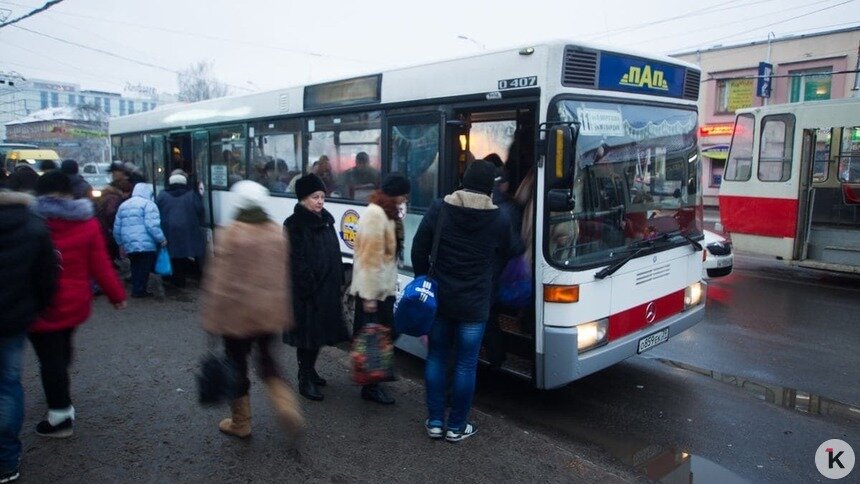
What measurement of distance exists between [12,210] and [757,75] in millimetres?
30531

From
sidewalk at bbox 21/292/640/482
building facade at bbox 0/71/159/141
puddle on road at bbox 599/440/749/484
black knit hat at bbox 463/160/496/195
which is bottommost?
puddle on road at bbox 599/440/749/484

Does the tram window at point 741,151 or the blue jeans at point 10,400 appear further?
the tram window at point 741,151

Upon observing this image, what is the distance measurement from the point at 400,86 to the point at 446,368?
9.89ft

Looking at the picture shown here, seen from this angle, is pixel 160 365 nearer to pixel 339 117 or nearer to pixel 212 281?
pixel 212 281

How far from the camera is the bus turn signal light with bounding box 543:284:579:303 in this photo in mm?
4715

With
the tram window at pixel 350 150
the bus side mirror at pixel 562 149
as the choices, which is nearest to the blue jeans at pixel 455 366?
the bus side mirror at pixel 562 149

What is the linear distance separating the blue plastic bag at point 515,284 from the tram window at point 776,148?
29.3 ft

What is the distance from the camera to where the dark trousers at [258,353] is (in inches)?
157

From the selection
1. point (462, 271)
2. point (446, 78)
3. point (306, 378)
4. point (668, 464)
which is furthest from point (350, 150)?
point (668, 464)

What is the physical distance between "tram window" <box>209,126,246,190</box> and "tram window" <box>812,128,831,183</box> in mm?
10121

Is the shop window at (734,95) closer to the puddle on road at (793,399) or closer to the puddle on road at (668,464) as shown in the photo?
the puddle on road at (793,399)

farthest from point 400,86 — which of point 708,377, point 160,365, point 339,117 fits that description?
point 708,377

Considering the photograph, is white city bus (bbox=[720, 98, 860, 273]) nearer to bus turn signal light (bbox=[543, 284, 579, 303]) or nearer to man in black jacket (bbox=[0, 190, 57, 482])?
bus turn signal light (bbox=[543, 284, 579, 303])

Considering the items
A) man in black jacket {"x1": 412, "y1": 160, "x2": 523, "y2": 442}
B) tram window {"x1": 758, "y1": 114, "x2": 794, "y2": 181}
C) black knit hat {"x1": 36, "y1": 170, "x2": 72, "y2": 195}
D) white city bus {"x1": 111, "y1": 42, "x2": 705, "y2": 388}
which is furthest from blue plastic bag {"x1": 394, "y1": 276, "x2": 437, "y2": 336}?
tram window {"x1": 758, "y1": 114, "x2": 794, "y2": 181}
